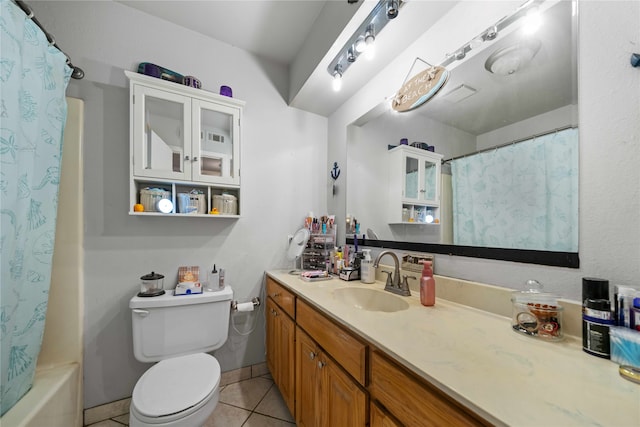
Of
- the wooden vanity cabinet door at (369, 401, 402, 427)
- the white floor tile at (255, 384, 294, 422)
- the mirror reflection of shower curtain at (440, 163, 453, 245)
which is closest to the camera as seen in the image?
the wooden vanity cabinet door at (369, 401, 402, 427)

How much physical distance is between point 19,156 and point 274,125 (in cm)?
141

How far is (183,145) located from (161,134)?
139 mm

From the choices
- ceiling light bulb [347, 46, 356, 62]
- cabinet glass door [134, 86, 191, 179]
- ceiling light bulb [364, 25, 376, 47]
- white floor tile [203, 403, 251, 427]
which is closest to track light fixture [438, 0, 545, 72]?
ceiling light bulb [364, 25, 376, 47]

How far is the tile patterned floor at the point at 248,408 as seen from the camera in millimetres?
1371

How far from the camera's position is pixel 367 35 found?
120 cm

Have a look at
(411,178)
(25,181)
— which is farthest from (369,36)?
(25,181)

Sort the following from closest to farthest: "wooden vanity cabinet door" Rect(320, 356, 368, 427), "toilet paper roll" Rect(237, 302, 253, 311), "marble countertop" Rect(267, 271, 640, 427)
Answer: "marble countertop" Rect(267, 271, 640, 427) < "wooden vanity cabinet door" Rect(320, 356, 368, 427) < "toilet paper roll" Rect(237, 302, 253, 311)

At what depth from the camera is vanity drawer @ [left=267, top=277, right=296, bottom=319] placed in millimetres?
1312

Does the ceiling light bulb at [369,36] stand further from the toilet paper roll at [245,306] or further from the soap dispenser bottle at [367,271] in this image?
the toilet paper roll at [245,306]

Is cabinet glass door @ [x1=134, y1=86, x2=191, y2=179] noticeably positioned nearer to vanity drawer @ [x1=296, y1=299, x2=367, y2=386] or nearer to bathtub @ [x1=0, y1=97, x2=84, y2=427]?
bathtub @ [x1=0, y1=97, x2=84, y2=427]

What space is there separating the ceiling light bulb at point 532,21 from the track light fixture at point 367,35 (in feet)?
1.62

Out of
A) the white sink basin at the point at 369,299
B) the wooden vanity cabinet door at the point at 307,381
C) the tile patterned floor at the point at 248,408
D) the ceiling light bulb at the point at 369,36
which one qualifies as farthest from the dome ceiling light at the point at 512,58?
the tile patterned floor at the point at 248,408

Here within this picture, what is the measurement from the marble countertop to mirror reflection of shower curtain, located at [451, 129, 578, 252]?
324mm

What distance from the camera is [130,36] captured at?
1.51 meters
